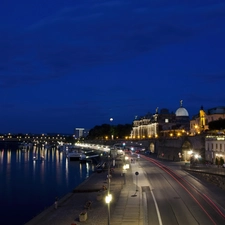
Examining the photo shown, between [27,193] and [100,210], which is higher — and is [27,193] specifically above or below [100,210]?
below

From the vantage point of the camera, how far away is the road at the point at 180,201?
1260 inches

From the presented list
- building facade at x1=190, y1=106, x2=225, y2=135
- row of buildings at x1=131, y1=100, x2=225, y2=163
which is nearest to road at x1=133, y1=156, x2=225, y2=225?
row of buildings at x1=131, y1=100, x2=225, y2=163

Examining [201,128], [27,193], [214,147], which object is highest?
[201,128]

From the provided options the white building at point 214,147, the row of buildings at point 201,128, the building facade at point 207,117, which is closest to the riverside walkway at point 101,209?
the white building at point 214,147

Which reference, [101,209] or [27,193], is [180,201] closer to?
[101,209]

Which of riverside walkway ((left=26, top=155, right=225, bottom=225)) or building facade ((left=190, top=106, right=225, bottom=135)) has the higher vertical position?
building facade ((left=190, top=106, right=225, bottom=135))

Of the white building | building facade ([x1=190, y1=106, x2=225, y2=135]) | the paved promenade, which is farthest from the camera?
building facade ([x1=190, y1=106, x2=225, y2=135])

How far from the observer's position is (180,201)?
39688 mm

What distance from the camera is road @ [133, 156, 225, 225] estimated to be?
105ft

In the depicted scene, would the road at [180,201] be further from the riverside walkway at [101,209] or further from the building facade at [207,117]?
the building facade at [207,117]

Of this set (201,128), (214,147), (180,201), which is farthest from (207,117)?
(180,201)

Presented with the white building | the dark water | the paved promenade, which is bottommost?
the dark water

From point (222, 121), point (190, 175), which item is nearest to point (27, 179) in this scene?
point (190, 175)

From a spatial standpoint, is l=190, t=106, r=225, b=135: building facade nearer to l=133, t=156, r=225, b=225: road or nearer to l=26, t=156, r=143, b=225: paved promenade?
l=133, t=156, r=225, b=225: road
